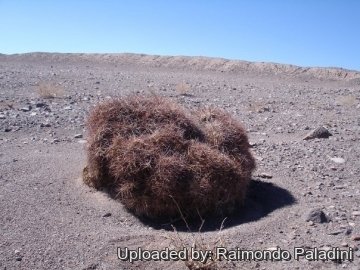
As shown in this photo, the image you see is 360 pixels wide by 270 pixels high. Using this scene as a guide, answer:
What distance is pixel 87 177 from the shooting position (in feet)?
18.0

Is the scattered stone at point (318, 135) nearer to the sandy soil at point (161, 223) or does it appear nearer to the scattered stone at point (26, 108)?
the sandy soil at point (161, 223)

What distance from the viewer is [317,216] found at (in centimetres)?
449

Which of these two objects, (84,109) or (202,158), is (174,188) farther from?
(84,109)

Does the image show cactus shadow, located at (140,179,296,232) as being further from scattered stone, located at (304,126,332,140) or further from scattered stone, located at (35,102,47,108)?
scattered stone, located at (35,102,47,108)

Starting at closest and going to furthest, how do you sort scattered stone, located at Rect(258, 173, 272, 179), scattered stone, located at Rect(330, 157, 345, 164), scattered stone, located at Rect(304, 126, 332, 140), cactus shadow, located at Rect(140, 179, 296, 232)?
cactus shadow, located at Rect(140, 179, 296, 232) < scattered stone, located at Rect(258, 173, 272, 179) < scattered stone, located at Rect(330, 157, 345, 164) < scattered stone, located at Rect(304, 126, 332, 140)

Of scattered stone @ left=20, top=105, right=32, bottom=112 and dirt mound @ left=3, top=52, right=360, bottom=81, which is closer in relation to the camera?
scattered stone @ left=20, top=105, right=32, bottom=112

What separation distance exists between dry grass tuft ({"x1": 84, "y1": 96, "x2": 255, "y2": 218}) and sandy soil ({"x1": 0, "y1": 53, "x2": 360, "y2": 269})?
197mm

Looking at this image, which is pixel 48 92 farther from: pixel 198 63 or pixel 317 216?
pixel 198 63

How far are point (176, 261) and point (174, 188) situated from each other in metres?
0.92

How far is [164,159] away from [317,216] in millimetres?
1541

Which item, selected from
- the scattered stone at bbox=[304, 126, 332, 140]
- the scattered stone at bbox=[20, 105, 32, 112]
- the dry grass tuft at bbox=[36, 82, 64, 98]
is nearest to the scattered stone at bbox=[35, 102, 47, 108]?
the scattered stone at bbox=[20, 105, 32, 112]

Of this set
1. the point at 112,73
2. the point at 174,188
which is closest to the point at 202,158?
the point at 174,188

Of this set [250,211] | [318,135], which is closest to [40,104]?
[318,135]

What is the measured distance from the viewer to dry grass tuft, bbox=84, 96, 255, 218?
4.64 meters
